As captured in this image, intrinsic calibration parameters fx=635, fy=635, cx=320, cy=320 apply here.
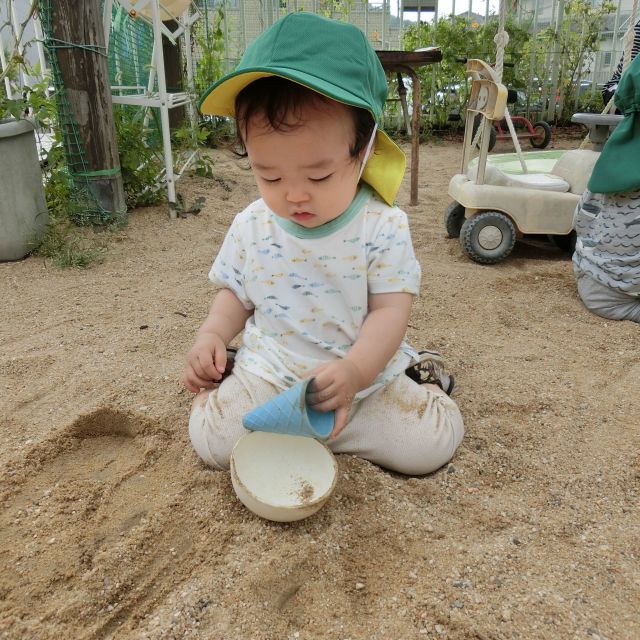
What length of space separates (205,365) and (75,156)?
2.26 m

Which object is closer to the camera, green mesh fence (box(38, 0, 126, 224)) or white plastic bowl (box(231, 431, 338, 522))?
white plastic bowl (box(231, 431, 338, 522))

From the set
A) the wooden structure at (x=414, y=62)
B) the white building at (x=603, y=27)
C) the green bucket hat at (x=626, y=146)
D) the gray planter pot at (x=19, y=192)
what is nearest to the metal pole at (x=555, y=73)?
the white building at (x=603, y=27)

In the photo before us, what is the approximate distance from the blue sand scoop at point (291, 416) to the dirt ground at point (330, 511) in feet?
0.69

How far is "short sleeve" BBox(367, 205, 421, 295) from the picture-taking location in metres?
1.35

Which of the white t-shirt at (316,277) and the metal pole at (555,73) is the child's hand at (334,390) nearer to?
the white t-shirt at (316,277)

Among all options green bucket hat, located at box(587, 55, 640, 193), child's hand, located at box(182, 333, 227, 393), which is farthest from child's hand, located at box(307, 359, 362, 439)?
green bucket hat, located at box(587, 55, 640, 193)

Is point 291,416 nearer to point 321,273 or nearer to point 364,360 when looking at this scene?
point 364,360

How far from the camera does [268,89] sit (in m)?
1.13

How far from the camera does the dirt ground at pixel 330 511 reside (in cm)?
102

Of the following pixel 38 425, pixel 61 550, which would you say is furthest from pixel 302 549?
pixel 38 425

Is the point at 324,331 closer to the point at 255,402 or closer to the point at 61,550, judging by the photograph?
the point at 255,402

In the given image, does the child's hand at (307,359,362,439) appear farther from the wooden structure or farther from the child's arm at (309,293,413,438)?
the wooden structure

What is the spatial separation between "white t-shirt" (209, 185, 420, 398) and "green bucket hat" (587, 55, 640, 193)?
117 centimetres

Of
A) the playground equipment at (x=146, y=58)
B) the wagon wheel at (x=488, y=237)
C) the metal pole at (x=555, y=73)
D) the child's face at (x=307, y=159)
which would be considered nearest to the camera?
the child's face at (x=307, y=159)
